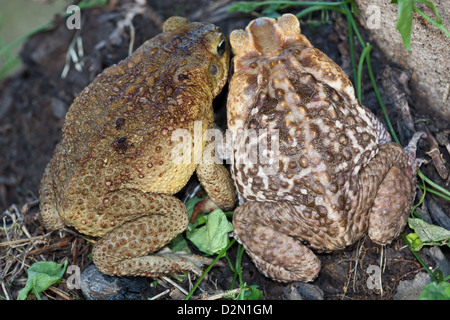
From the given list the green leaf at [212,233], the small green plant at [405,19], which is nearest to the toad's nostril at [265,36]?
the small green plant at [405,19]

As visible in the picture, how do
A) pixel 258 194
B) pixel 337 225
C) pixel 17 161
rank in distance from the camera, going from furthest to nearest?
1. pixel 17 161
2. pixel 258 194
3. pixel 337 225

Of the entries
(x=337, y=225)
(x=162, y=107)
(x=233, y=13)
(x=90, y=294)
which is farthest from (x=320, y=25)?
(x=90, y=294)

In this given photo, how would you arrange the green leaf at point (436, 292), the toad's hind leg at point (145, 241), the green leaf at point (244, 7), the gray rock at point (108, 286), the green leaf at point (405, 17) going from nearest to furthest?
the green leaf at point (436, 292), the green leaf at point (405, 17), the toad's hind leg at point (145, 241), the gray rock at point (108, 286), the green leaf at point (244, 7)

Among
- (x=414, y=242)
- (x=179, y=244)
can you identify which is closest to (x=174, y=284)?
(x=179, y=244)

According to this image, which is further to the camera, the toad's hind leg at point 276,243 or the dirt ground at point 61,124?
the dirt ground at point 61,124

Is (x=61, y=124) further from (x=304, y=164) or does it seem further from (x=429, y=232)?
(x=429, y=232)

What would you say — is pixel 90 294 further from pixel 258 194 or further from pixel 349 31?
pixel 349 31

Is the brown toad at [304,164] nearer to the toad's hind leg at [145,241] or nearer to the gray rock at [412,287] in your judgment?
the gray rock at [412,287]
